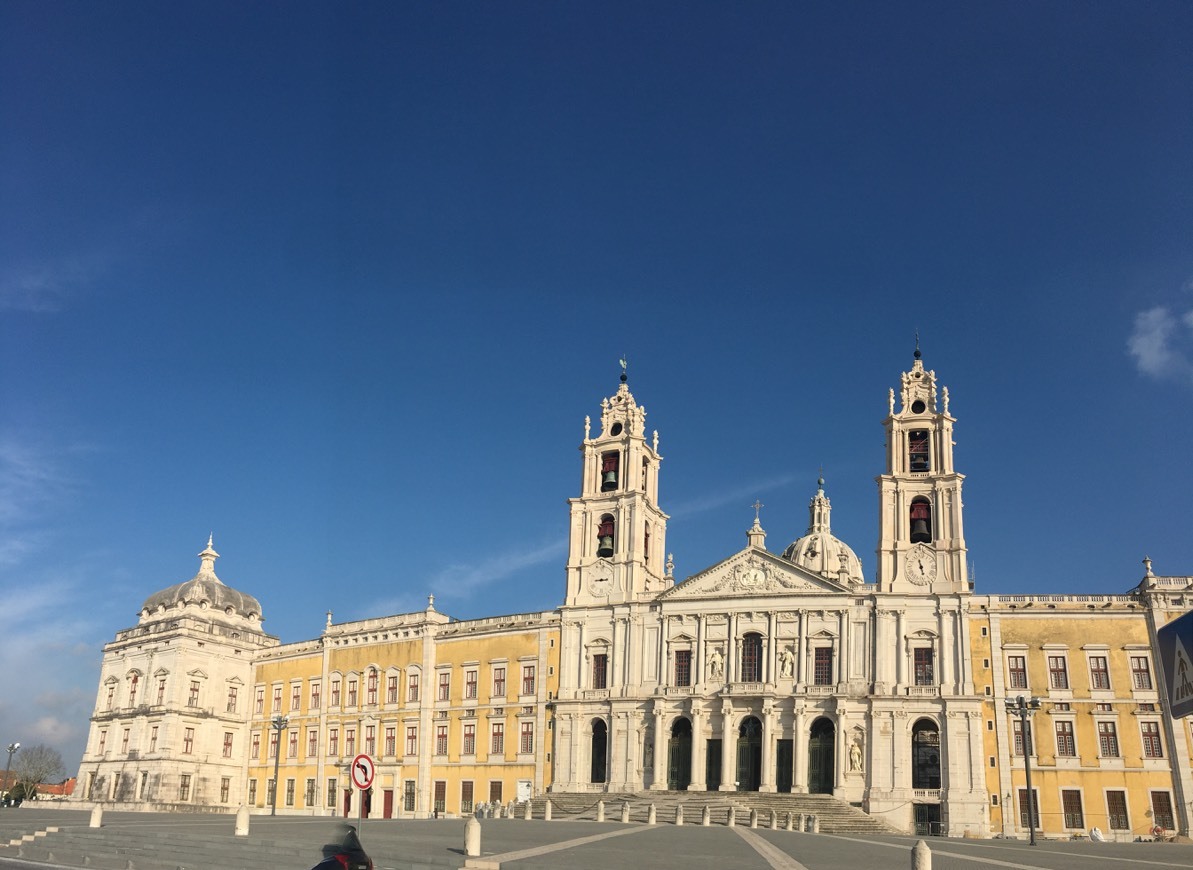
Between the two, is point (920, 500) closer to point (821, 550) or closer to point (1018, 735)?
point (1018, 735)

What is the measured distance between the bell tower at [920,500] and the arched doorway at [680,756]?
37.9ft

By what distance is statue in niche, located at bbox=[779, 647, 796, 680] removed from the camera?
52.1 meters

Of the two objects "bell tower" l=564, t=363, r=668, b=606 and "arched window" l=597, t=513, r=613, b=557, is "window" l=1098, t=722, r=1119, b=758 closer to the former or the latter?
"bell tower" l=564, t=363, r=668, b=606

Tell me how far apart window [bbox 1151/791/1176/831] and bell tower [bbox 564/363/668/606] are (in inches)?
919

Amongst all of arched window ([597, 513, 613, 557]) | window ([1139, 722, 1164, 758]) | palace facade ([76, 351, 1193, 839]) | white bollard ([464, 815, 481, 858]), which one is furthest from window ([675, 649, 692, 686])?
white bollard ([464, 815, 481, 858])

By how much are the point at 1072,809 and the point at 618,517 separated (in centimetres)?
2455

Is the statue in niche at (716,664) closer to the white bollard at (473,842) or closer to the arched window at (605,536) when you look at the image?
the arched window at (605,536)

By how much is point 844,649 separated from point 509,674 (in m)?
17.4

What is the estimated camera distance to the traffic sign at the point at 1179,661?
30.1 feet

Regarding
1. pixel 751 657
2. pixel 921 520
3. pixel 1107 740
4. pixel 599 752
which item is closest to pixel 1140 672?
pixel 1107 740

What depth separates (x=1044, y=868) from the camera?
23.8 metres

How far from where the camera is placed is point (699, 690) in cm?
5322

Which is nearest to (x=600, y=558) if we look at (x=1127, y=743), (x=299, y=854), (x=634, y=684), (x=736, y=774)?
(x=634, y=684)

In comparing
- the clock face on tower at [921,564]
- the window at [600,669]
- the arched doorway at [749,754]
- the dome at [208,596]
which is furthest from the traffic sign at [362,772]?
the dome at [208,596]
